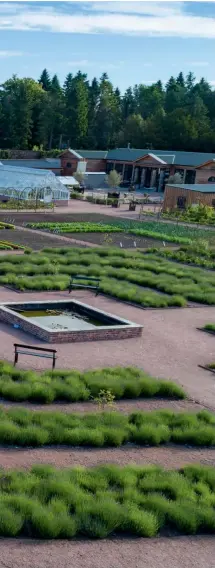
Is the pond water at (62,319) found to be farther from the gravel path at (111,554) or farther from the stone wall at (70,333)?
the gravel path at (111,554)

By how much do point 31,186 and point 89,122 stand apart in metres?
51.9

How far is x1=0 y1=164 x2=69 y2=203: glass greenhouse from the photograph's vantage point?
6378 centimetres

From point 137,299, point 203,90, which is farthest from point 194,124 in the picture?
point 137,299

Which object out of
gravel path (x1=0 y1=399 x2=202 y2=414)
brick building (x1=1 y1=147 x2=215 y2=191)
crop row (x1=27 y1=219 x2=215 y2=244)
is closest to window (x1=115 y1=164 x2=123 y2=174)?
brick building (x1=1 y1=147 x2=215 y2=191)

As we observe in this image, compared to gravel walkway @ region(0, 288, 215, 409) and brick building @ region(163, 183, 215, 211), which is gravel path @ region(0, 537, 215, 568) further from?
brick building @ region(163, 183, 215, 211)

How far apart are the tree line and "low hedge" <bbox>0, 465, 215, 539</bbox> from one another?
8754 cm

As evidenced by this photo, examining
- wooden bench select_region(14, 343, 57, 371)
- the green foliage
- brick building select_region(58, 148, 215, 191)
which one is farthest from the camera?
brick building select_region(58, 148, 215, 191)

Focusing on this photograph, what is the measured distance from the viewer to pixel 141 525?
460 inches

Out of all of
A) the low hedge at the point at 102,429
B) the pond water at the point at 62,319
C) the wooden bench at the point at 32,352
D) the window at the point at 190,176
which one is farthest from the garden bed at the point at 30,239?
the window at the point at 190,176

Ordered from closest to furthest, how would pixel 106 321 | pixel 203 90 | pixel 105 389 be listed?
1. pixel 105 389
2. pixel 106 321
3. pixel 203 90

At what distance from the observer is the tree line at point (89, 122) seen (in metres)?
101

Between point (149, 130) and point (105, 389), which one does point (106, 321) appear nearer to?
point (105, 389)

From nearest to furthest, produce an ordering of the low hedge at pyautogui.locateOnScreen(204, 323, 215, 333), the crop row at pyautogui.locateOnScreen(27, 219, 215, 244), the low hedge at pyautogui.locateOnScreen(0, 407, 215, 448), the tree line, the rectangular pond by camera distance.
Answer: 1. the low hedge at pyautogui.locateOnScreen(0, 407, 215, 448)
2. the rectangular pond
3. the low hedge at pyautogui.locateOnScreen(204, 323, 215, 333)
4. the crop row at pyautogui.locateOnScreen(27, 219, 215, 244)
5. the tree line

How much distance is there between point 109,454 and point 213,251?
3094cm
